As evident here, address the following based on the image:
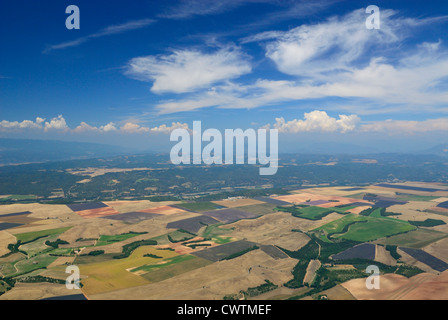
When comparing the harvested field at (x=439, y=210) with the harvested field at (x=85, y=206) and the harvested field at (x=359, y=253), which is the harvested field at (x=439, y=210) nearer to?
the harvested field at (x=359, y=253)

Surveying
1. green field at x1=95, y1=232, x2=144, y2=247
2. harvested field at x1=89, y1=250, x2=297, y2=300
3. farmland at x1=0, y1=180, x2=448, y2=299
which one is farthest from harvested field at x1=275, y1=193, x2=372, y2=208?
green field at x1=95, y1=232, x2=144, y2=247

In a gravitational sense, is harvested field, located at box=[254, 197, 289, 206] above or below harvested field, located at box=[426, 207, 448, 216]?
below

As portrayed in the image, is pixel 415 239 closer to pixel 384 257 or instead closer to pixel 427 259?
pixel 427 259

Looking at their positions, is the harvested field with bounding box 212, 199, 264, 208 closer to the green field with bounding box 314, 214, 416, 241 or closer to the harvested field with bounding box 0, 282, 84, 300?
the green field with bounding box 314, 214, 416, 241

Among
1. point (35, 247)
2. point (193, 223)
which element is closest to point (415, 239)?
point (193, 223)

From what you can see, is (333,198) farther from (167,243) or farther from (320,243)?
(167,243)
